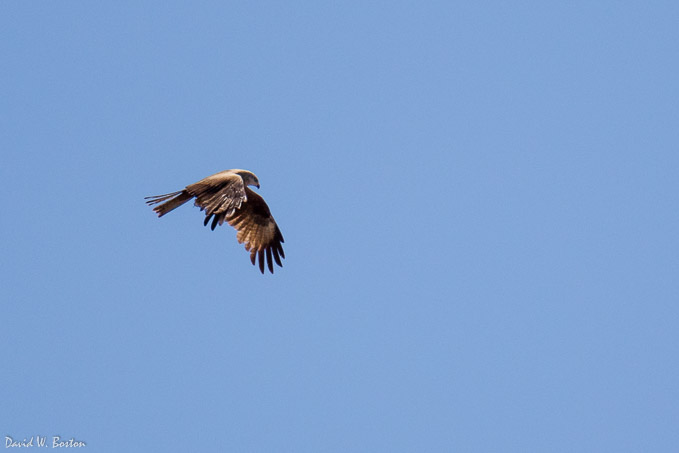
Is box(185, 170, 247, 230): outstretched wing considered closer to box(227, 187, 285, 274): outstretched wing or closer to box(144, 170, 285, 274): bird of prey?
box(144, 170, 285, 274): bird of prey

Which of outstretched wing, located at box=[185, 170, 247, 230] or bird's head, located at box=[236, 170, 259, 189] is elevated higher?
bird's head, located at box=[236, 170, 259, 189]

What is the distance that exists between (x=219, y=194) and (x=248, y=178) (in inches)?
68.8

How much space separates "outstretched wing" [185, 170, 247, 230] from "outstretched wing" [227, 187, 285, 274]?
1706 mm

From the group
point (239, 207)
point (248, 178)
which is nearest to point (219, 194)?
point (239, 207)

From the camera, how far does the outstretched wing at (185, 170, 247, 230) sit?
12609 millimetres

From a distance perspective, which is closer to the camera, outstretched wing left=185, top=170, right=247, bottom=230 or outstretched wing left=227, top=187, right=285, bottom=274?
outstretched wing left=185, top=170, right=247, bottom=230

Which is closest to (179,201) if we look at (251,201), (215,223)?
(215,223)

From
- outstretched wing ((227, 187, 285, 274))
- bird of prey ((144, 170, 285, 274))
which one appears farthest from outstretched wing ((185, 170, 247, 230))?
outstretched wing ((227, 187, 285, 274))

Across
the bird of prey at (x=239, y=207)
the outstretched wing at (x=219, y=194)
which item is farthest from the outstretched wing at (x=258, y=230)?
the outstretched wing at (x=219, y=194)

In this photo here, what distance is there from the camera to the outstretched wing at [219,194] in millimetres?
12609

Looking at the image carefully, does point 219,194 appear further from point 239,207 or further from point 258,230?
point 258,230

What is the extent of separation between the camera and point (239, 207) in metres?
13.0

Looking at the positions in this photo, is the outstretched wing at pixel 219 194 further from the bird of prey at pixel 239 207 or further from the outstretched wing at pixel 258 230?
the outstretched wing at pixel 258 230

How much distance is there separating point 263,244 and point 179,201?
243 centimetres
